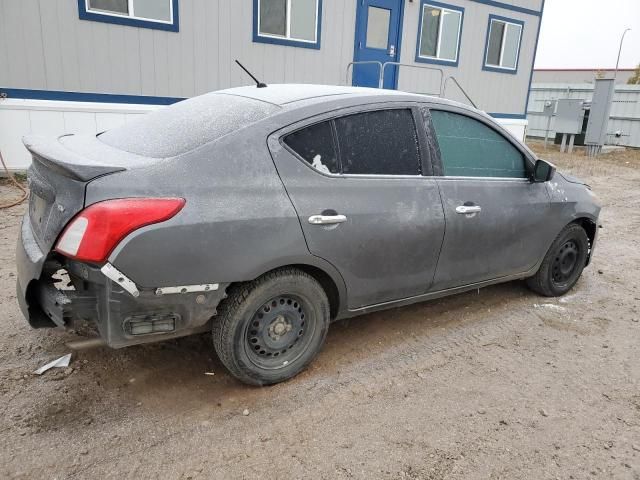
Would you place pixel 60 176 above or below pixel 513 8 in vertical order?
below

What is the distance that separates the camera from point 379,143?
10.1 feet

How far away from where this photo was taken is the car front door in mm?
3391

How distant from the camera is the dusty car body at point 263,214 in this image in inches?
91.3

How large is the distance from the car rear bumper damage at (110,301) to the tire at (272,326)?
5.1 inches

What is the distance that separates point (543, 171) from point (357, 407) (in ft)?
7.66

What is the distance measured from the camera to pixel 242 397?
2803 mm

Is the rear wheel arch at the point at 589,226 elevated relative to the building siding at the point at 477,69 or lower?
lower

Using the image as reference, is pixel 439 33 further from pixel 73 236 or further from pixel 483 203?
pixel 73 236

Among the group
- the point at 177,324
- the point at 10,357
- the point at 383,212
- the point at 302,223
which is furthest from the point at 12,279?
the point at 383,212

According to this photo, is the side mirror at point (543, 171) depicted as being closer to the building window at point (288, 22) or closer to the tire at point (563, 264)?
the tire at point (563, 264)

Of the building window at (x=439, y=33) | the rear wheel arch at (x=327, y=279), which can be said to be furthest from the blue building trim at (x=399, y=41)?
the rear wheel arch at (x=327, y=279)

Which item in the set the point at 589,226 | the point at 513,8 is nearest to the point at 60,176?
the point at 589,226

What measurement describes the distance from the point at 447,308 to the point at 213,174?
96.4 inches

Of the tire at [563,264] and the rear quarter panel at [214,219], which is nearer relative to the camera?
the rear quarter panel at [214,219]
